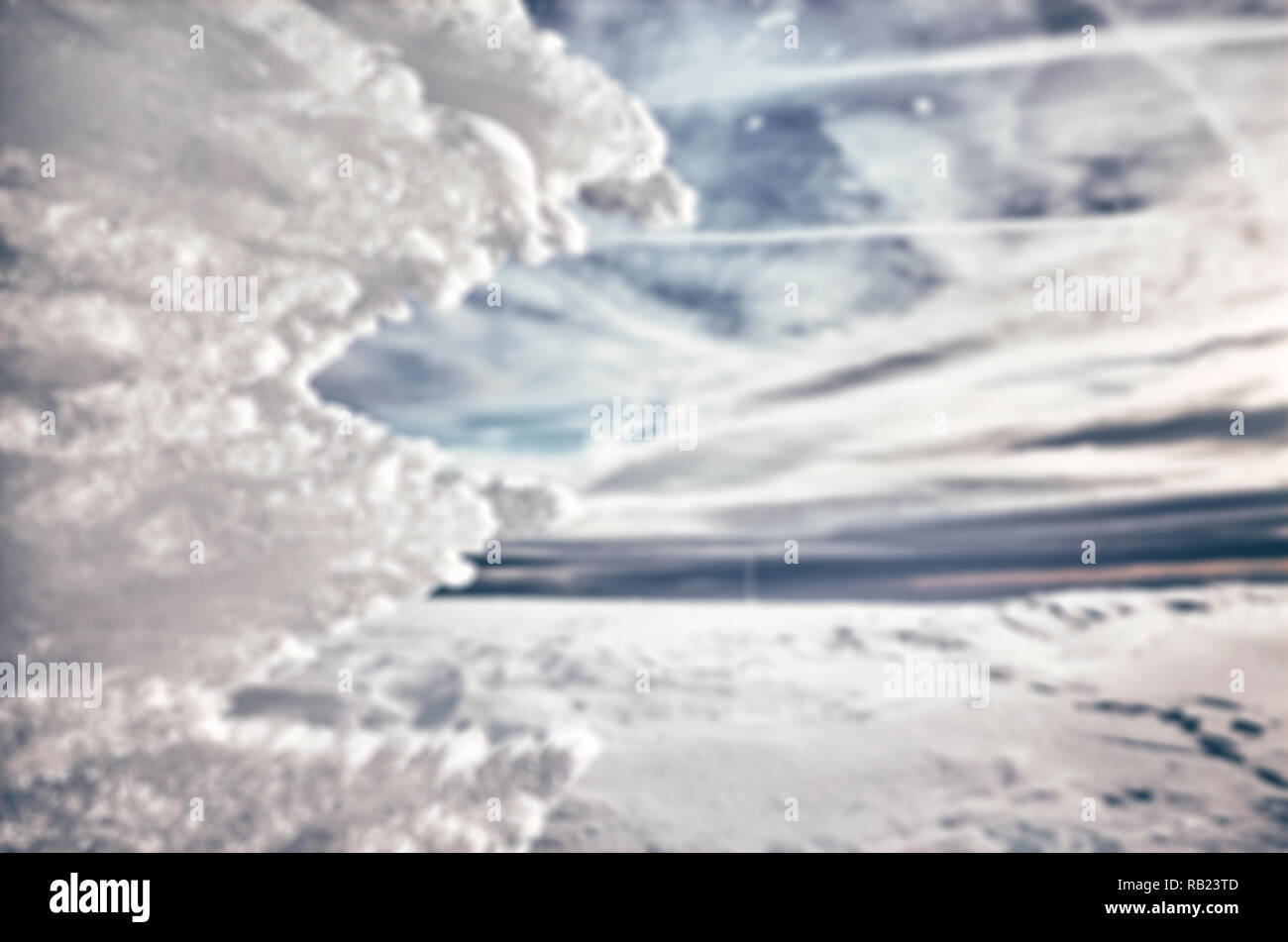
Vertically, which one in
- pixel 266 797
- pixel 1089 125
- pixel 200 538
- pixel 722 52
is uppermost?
pixel 722 52

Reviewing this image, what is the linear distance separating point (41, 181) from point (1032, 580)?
3.09 m

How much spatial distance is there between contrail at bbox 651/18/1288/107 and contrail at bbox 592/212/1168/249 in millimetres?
393

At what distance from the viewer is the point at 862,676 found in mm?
2049

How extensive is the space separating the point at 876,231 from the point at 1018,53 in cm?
65

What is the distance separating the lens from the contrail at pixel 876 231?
6.77 ft

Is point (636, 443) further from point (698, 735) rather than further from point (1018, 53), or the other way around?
point (1018, 53)

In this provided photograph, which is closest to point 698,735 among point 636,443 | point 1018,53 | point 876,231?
point 636,443

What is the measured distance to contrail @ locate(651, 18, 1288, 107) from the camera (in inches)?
80.0

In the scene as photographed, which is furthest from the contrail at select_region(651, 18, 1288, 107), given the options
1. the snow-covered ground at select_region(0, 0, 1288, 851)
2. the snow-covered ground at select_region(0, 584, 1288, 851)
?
the snow-covered ground at select_region(0, 584, 1288, 851)

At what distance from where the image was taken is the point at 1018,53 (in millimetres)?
2049

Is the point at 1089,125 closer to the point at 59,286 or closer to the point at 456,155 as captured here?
the point at 456,155

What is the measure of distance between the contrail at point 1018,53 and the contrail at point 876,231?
0.39 meters
